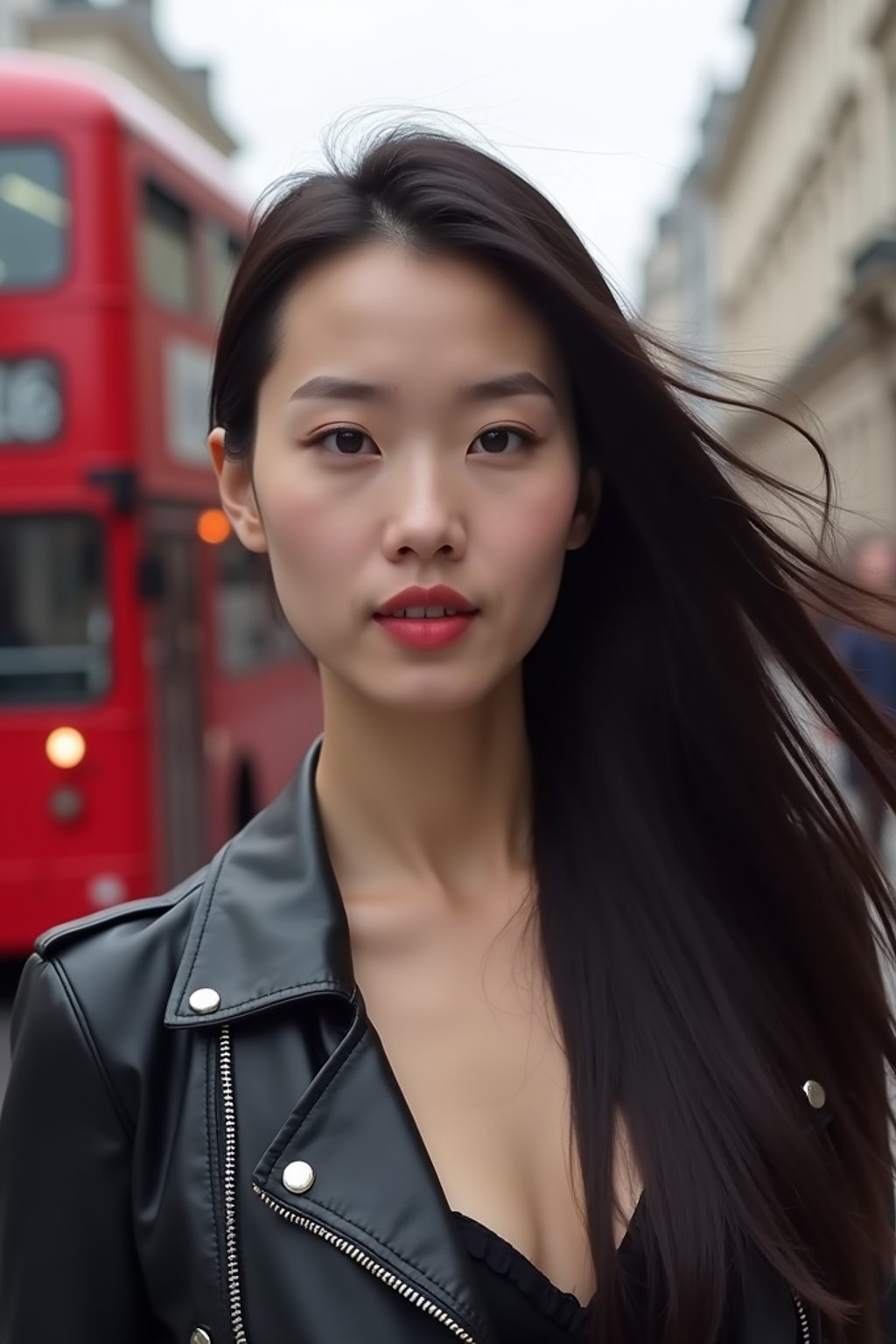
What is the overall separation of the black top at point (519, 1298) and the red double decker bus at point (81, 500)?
568 centimetres

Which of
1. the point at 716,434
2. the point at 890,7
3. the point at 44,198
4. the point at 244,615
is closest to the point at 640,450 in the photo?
the point at 716,434

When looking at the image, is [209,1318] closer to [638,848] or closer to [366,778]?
[366,778]

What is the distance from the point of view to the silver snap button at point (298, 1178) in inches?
59.4

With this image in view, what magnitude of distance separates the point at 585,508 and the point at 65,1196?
0.84 m

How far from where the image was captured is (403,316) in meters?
1.62

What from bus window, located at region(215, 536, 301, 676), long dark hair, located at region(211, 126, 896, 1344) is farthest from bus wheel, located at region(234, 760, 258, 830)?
long dark hair, located at region(211, 126, 896, 1344)

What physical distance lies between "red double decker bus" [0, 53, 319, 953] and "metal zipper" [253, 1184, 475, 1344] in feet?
18.6

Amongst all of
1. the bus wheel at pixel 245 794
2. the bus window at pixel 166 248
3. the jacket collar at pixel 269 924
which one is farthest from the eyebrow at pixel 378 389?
the bus wheel at pixel 245 794

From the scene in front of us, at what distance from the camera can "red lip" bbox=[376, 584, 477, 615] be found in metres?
1.61

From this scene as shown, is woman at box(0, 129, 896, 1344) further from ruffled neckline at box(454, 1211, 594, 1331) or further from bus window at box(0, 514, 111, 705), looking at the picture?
bus window at box(0, 514, 111, 705)

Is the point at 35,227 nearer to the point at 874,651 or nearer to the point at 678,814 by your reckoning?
the point at 874,651

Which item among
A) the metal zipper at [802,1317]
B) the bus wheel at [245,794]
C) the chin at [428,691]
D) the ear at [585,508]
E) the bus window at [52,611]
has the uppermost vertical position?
the bus window at [52,611]

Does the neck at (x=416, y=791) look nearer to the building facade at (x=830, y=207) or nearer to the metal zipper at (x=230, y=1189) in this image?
the metal zipper at (x=230, y=1189)

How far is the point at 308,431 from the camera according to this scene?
164 cm
